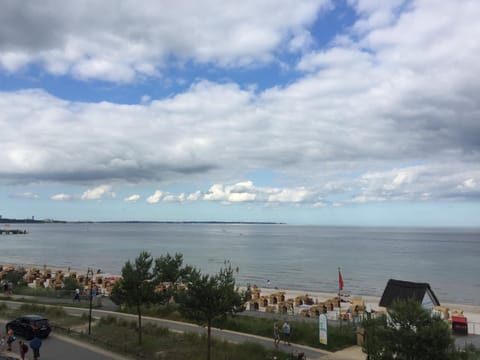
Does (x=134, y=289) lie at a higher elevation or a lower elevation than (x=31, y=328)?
higher

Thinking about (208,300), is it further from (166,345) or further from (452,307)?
(452,307)

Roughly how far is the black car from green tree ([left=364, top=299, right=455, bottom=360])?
15.5 m

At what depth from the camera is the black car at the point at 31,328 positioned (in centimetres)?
2069

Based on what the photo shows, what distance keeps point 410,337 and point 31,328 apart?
17.0m

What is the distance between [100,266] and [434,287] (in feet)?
174

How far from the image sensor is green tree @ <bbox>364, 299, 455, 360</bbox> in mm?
11375

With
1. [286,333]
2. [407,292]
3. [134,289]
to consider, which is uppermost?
[134,289]

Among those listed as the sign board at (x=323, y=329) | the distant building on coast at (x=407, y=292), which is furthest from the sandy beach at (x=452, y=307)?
the sign board at (x=323, y=329)

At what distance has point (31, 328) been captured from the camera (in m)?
20.7

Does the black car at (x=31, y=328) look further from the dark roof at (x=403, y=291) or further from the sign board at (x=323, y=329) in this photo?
the dark roof at (x=403, y=291)

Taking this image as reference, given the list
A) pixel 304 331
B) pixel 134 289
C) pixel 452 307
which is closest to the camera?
pixel 134 289

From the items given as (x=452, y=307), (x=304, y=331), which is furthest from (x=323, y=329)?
(x=452, y=307)

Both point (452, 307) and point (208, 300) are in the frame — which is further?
point (452, 307)

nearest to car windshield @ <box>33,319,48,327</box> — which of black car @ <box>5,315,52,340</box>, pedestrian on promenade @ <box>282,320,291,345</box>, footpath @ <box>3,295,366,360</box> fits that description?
black car @ <box>5,315,52,340</box>
